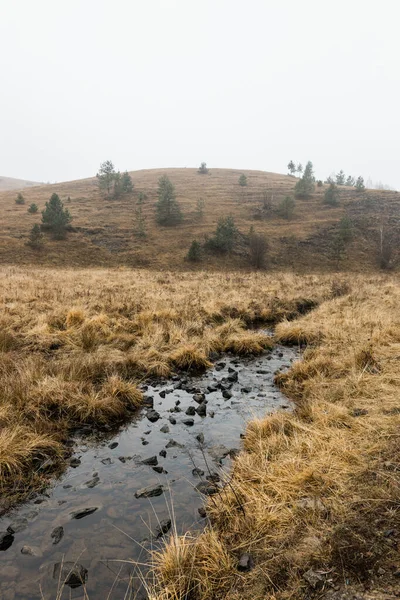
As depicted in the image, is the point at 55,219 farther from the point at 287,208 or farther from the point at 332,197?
the point at 332,197

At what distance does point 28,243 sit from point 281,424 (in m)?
42.5

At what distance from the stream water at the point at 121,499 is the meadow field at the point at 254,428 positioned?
33 cm

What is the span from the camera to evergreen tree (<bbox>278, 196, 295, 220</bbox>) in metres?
56.7

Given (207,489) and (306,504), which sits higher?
(306,504)

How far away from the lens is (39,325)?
9844mm

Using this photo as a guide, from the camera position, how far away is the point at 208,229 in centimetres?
5028

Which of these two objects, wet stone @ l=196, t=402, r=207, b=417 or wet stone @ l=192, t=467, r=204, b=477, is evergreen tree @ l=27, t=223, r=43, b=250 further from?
wet stone @ l=192, t=467, r=204, b=477

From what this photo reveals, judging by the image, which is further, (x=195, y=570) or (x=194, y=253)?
(x=194, y=253)

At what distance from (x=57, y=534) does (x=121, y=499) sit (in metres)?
0.78

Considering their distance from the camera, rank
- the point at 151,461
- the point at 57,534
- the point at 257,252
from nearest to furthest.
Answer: the point at 57,534, the point at 151,461, the point at 257,252

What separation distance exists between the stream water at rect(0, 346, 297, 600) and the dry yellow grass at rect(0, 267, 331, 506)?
1.63 feet

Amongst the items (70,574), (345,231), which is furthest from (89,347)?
(345,231)

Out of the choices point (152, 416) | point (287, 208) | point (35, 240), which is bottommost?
point (152, 416)

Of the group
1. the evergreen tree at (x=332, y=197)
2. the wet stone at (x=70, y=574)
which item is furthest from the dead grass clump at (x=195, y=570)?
the evergreen tree at (x=332, y=197)
